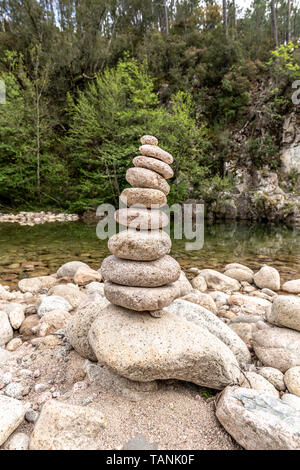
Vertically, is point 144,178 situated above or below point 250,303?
above

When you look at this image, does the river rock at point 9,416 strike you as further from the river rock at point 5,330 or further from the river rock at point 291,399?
the river rock at point 291,399

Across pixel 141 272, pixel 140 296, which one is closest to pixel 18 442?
pixel 140 296

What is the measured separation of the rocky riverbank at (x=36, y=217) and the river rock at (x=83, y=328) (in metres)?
15.1

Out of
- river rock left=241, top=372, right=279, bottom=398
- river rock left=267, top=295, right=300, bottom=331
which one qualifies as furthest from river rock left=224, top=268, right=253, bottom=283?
river rock left=241, top=372, right=279, bottom=398

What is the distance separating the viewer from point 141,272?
2814 mm

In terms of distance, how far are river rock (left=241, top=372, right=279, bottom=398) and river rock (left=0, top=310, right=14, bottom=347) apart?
3.31 metres

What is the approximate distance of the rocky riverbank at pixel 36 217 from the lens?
17.1 m

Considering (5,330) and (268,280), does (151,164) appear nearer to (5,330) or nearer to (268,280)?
(5,330)

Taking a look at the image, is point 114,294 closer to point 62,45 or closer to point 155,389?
point 155,389

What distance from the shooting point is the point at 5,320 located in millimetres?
3756

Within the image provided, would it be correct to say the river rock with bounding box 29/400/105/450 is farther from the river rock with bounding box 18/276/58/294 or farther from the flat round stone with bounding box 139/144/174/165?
the river rock with bounding box 18/276/58/294

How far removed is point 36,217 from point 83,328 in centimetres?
1694
